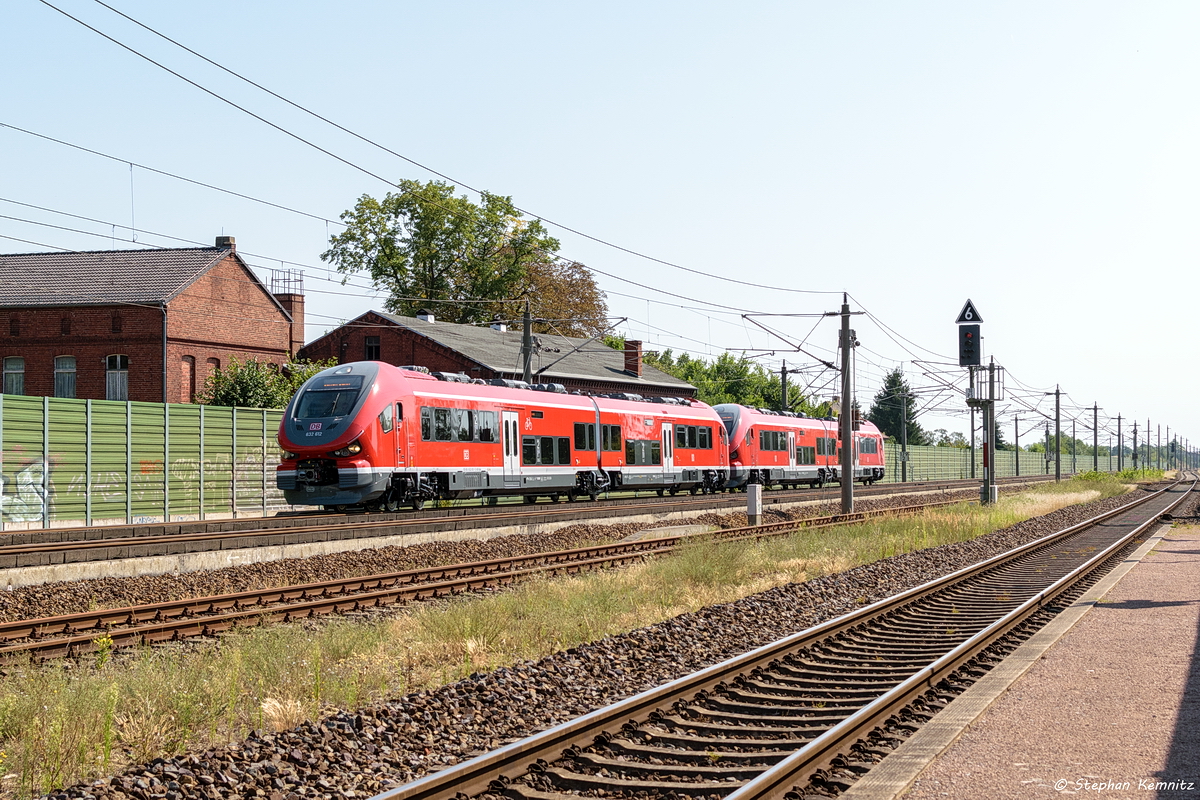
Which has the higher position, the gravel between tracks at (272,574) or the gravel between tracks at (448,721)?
the gravel between tracks at (448,721)

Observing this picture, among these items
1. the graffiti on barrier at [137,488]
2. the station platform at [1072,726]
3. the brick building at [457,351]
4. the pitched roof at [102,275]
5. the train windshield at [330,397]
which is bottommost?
the station platform at [1072,726]

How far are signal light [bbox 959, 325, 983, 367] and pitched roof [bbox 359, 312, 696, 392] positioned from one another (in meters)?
18.1

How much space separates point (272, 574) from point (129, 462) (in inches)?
373

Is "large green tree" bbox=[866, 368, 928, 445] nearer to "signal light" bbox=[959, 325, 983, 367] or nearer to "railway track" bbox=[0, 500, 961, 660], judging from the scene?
"signal light" bbox=[959, 325, 983, 367]

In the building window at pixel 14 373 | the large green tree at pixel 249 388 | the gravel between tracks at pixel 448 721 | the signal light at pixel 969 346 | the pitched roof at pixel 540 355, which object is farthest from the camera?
the pitched roof at pixel 540 355

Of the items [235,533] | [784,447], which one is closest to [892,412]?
[784,447]

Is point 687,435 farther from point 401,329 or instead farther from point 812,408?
point 812,408

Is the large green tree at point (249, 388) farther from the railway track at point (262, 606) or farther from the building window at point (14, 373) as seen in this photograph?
the railway track at point (262, 606)

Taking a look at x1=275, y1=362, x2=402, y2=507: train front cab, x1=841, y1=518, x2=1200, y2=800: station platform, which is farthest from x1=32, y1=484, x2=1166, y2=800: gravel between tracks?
x1=275, y1=362, x2=402, y2=507: train front cab

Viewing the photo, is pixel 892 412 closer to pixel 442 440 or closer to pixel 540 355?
pixel 540 355

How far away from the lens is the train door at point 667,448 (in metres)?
38.1

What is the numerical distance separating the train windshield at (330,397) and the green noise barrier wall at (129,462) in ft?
10.4

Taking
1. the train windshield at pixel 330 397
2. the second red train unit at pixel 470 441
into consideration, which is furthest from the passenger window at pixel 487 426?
the train windshield at pixel 330 397

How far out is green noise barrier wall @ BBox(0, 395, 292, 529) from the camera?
72.6 ft
